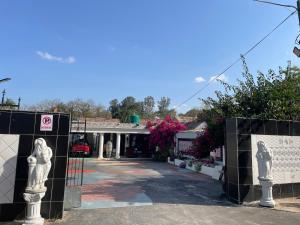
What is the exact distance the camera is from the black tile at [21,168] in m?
5.95

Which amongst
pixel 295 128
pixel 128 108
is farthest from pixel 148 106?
pixel 295 128

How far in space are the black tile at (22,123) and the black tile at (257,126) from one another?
6562 mm

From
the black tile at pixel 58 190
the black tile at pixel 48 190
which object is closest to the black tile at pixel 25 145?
the black tile at pixel 48 190

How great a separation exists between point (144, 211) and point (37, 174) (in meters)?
2.92

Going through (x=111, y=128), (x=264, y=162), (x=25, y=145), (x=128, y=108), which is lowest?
(x=264, y=162)

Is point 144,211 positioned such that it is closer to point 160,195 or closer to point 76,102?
point 160,195

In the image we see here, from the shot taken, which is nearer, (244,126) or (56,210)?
(56,210)

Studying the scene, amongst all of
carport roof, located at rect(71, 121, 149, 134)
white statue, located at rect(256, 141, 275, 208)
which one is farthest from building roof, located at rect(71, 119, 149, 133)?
white statue, located at rect(256, 141, 275, 208)

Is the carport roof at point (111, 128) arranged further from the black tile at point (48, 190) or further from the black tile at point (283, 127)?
the black tile at point (48, 190)

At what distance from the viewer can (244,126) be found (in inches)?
333

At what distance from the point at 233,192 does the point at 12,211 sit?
20.3ft

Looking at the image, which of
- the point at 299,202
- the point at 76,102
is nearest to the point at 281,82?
the point at 299,202

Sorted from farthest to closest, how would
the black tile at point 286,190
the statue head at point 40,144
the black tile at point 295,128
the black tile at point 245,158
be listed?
1. the black tile at point 295,128
2. the black tile at point 286,190
3. the black tile at point 245,158
4. the statue head at point 40,144

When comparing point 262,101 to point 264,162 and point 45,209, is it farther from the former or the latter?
point 45,209
